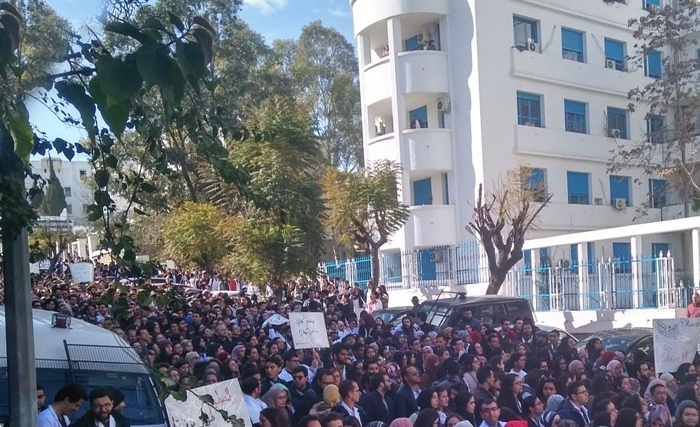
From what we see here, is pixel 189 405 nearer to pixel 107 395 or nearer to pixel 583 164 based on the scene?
pixel 107 395

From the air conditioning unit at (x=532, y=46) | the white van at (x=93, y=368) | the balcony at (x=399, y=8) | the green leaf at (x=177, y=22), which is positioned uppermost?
the balcony at (x=399, y=8)

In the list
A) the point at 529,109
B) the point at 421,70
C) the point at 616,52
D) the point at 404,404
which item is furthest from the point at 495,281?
the point at 404,404

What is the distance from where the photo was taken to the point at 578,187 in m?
29.3

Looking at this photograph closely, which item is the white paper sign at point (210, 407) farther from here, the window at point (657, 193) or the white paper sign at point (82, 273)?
the window at point (657, 193)

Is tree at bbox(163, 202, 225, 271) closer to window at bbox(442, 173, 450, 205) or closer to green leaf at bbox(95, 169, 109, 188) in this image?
window at bbox(442, 173, 450, 205)

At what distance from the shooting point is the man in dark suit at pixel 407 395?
26.8 ft

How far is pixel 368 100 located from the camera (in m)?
28.6

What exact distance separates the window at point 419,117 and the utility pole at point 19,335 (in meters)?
25.4

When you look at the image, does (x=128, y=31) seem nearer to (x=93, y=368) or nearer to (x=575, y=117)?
(x=93, y=368)

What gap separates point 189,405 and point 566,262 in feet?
60.1

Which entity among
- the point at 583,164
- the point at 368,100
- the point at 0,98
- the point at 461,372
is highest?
the point at 368,100

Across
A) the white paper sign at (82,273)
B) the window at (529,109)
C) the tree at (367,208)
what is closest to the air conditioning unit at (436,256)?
the tree at (367,208)

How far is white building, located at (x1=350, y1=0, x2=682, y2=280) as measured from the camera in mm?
26641

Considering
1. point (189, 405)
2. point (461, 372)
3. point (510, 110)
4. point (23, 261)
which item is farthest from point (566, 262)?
point (23, 261)
